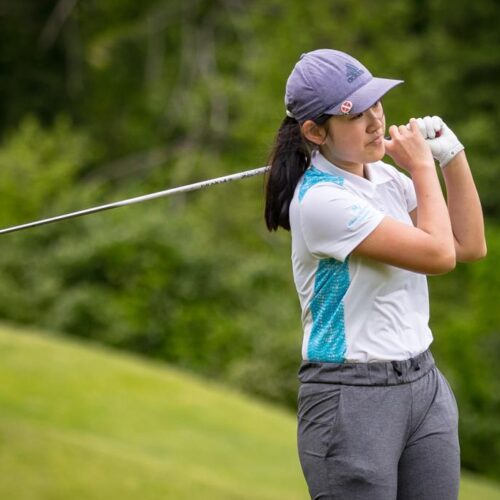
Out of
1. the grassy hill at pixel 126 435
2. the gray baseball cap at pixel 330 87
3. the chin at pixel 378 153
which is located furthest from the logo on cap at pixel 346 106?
the grassy hill at pixel 126 435

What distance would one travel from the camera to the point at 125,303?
55.6 ft

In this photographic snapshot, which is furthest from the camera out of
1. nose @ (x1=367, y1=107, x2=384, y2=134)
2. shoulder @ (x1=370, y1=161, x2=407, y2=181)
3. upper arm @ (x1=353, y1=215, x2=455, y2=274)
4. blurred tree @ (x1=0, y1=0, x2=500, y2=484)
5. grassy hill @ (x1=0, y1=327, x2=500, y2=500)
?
blurred tree @ (x1=0, y1=0, x2=500, y2=484)

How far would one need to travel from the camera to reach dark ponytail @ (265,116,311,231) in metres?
2.65

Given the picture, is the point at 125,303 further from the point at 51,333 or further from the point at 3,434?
the point at 3,434

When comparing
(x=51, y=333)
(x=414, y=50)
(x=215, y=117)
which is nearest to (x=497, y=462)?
(x=51, y=333)

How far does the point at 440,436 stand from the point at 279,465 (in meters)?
7.43

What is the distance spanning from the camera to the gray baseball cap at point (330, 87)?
256 centimetres

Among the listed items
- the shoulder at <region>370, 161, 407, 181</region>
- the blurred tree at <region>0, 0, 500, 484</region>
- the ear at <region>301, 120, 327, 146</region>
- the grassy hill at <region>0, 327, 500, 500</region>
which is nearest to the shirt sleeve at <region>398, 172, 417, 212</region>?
the shoulder at <region>370, 161, 407, 181</region>

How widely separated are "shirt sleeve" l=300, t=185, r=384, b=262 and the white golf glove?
21 cm

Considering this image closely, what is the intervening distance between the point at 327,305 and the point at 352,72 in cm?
49

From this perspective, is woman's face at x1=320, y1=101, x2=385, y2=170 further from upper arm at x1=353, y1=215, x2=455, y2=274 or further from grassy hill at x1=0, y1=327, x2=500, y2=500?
grassy hill at x1=0, y1=327, x2=500, y2=500

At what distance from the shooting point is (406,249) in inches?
97.6

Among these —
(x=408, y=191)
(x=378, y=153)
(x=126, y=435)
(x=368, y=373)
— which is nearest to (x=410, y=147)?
(x=378, y=153)

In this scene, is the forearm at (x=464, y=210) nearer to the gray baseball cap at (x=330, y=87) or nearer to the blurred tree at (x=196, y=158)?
the gray baseball cap at (x=330, y=87)
